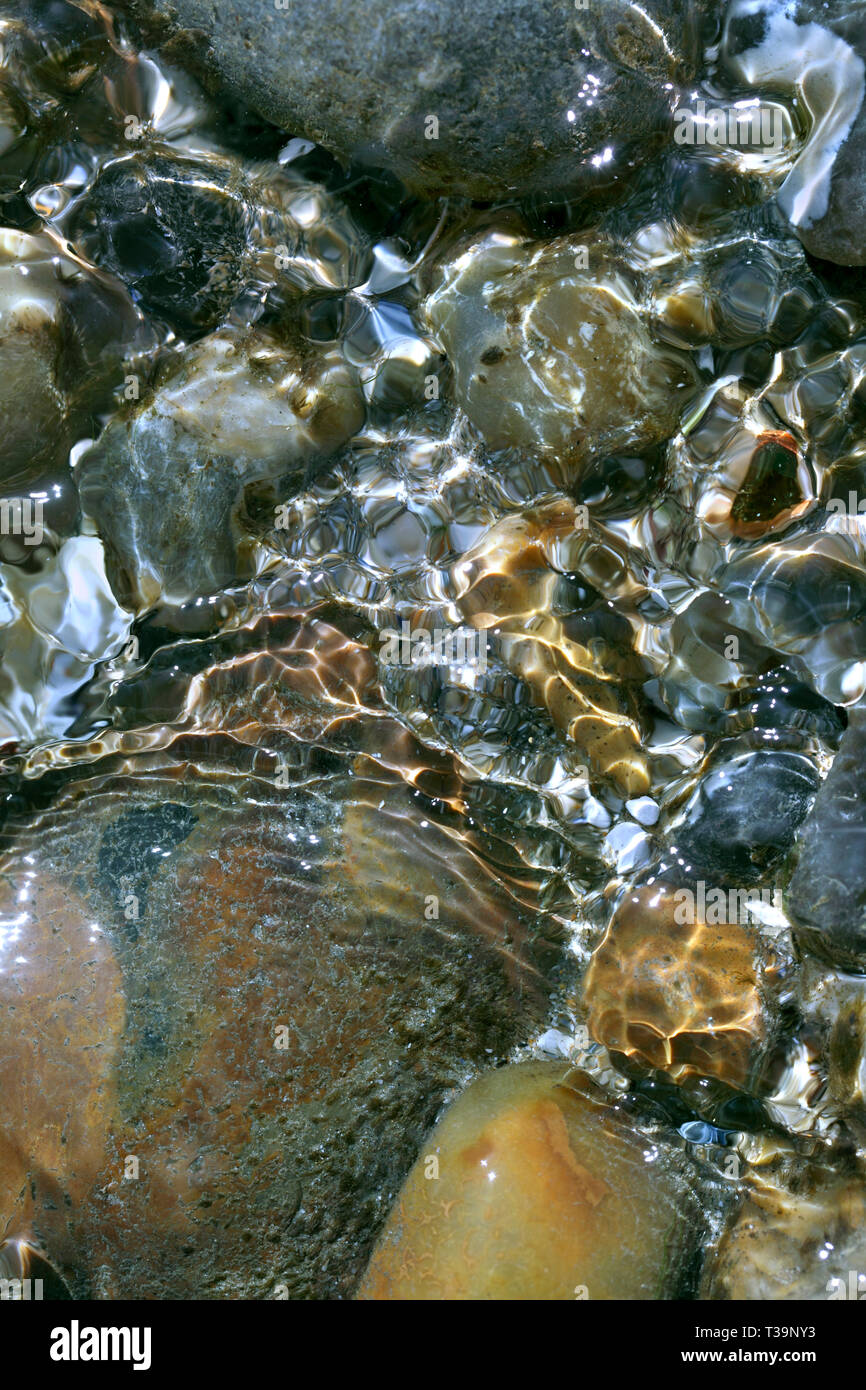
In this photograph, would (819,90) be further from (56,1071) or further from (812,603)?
(56,1071)

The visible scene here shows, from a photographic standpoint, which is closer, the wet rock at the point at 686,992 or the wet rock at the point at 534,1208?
the wet rock at the point at 534,1208

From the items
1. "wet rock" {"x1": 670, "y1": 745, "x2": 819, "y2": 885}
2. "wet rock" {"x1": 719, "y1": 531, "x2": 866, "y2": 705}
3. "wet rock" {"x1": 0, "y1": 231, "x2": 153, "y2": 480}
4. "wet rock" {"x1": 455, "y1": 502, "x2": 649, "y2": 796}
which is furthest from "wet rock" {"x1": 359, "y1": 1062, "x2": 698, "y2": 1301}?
"wet rock" {"x1": 0, "y1": 231, "x2": 153, "y2": 480}

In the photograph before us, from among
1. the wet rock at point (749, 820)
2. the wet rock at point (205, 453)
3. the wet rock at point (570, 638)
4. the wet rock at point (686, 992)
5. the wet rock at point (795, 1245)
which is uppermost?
the wet rock at point (205, 453)

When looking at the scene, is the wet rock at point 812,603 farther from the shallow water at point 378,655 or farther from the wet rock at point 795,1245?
the wet rock at point 795,1245

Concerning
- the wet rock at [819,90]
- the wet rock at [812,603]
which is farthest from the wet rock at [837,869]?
the wet rock at [819,90]

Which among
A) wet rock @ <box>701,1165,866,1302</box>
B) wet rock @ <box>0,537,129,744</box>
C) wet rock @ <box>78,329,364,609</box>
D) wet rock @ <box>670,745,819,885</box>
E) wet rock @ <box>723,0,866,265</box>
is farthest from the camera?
wet rock @ <box>0,537,129,744</box>

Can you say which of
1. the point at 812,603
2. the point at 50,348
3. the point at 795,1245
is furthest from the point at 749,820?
the point at 50,348

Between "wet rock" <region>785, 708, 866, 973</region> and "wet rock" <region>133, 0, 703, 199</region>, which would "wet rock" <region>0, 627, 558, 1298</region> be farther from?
"wet rock" <region>133, 0, 703, 199</region>
